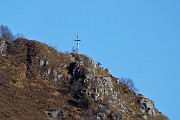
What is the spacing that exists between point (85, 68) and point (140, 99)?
12592mm

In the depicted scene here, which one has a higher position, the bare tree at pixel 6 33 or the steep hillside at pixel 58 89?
the bare tree at pixel 6 33

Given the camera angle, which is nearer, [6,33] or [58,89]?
[58,89]

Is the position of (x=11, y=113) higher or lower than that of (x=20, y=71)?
lower

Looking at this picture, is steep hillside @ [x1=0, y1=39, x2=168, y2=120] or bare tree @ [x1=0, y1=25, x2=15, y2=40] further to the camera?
bare tree @ [x1=0, y1=25, x2=15, y2=40]

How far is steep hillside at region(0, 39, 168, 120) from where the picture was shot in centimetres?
12475

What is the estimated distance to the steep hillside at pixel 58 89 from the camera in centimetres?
12475

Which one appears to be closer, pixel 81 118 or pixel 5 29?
pixel 81 118

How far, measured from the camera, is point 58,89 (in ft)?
434

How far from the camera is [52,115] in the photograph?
12319cm

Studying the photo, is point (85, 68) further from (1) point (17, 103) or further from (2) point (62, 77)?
(1) point (17, 103)

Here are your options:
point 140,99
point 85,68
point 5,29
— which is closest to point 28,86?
point 85,68

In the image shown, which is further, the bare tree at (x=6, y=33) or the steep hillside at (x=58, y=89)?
the bare tree at (x=6, y=33)

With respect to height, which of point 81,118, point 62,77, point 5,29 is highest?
point 5,29

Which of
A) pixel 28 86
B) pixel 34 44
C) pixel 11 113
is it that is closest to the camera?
pixel 11 113
